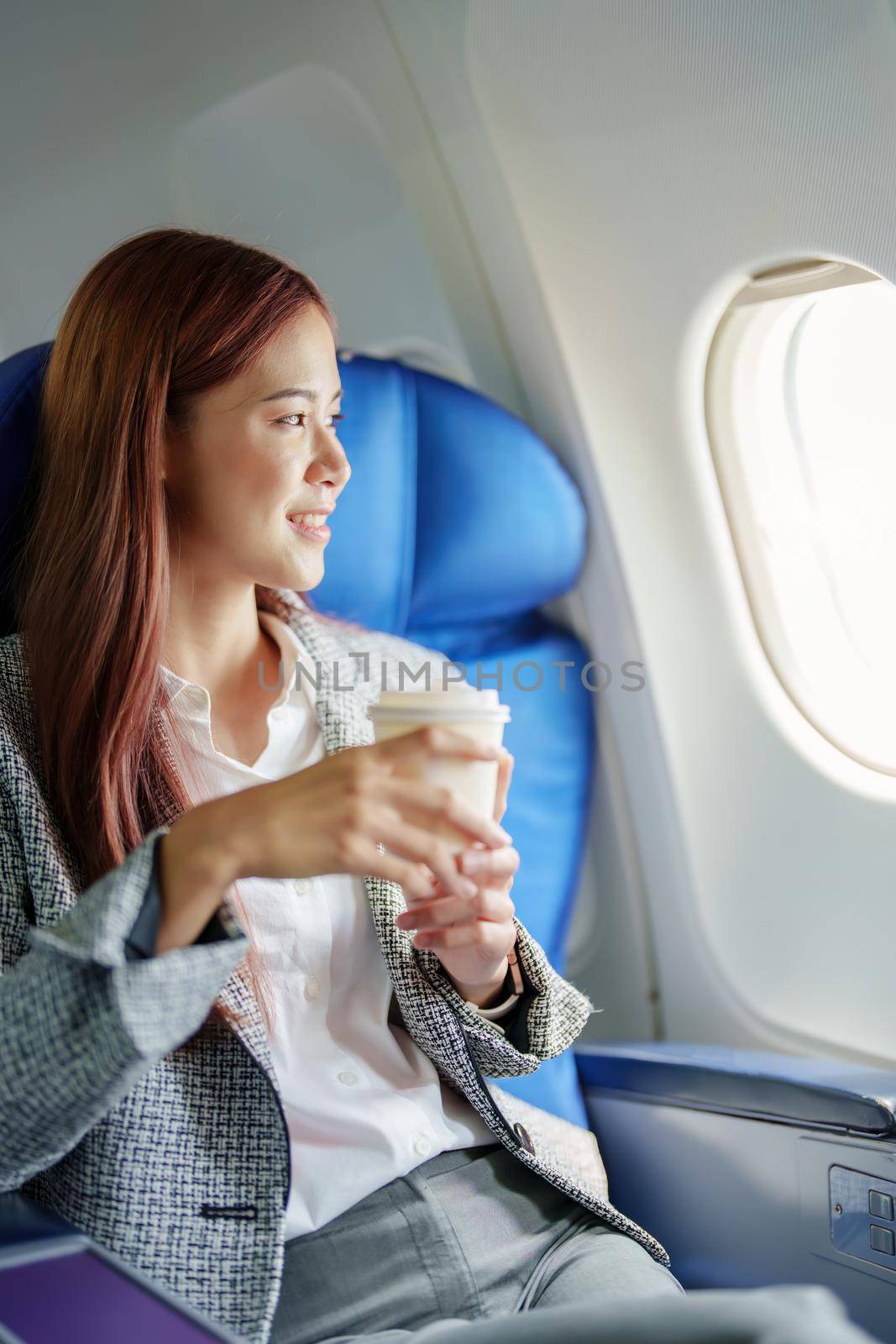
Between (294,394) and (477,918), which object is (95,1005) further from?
(294,394)

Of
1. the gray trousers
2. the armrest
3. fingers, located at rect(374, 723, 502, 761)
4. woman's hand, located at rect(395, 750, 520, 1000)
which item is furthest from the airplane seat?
fingers, located at rect(374, 723, 502, 761)

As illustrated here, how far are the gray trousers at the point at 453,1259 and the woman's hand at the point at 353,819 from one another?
384mm

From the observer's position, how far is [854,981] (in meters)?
1.87

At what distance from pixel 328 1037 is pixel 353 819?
51 centimetres

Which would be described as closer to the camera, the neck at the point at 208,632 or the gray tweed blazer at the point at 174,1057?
the gray tweed blazer at the point at 174,1057

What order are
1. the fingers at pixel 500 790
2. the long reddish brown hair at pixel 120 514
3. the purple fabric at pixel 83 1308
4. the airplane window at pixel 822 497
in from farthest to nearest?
the airplane window at pixel 822 497 → the long reddish brown hair at pixel 120 514 → the fingers at pixel 500 790 → the purple fabric at pixel 83 1308

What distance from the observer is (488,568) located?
1.90 m

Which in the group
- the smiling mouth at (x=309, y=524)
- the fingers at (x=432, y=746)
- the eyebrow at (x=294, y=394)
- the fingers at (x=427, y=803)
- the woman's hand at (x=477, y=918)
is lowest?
the woman's hand at (x=477, y=918)

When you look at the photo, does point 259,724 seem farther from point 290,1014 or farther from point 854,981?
point 854,981

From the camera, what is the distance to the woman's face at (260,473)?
143 centimetres

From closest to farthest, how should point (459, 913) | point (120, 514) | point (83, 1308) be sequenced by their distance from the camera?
point (83, 1308) < point (459, 913) < point (120, 514)

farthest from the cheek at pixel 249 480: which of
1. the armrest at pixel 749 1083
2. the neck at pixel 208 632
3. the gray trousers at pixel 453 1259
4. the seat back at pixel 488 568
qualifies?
the armrest at pixel 749 1083

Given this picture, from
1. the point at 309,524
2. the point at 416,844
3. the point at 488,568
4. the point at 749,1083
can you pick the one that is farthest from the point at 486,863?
the point at 488,568

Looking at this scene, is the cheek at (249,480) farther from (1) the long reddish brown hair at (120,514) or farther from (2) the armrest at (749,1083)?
(2) the armrest at (749,1083)
